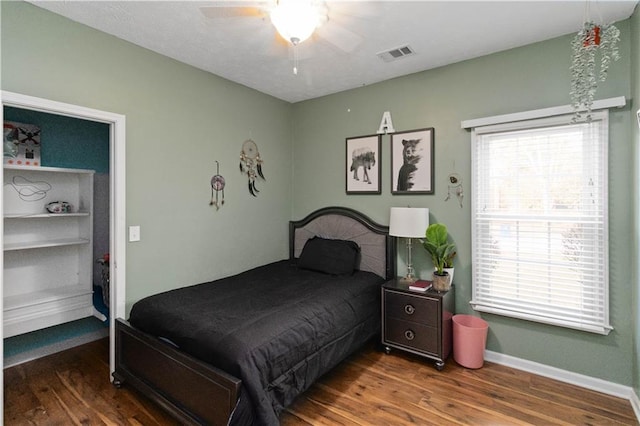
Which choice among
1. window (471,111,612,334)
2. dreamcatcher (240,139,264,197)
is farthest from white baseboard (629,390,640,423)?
dreamcatcher (240,139,264,197)

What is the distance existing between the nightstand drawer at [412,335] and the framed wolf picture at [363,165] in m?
1.35

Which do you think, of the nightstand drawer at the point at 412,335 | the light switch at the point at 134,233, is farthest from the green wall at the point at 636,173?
the light switch at the point at 134,233

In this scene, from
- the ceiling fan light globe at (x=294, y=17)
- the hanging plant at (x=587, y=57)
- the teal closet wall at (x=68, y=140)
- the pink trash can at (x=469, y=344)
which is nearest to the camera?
the ceiling fan light globe at (x=294, y=17)

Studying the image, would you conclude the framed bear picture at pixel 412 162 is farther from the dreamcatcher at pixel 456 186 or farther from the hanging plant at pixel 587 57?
the hanging plant at pixel 587 57

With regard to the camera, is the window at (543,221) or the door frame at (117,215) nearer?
the window at (543,221)

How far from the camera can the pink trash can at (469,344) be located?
2617 millimetres

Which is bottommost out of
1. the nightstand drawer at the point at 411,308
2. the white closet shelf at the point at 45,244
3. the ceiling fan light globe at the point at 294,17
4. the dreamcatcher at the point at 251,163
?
the nightstand drawer at the point at 411,308

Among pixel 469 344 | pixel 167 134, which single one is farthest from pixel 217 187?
pixel 469 344

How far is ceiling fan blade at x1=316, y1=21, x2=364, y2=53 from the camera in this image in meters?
2.34

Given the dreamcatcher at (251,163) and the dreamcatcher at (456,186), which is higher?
the dreamcatcher at (251,163)

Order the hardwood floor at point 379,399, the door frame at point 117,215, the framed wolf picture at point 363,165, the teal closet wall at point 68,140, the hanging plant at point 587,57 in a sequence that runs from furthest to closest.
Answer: the framed wolf picture at point 363,165, the teal closet wall at point 68,140, the door frame at point 117,215, the hardwood floor at point 379,399, the hanging plant at point 587,57

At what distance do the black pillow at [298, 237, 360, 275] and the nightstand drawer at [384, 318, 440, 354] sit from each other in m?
0.65

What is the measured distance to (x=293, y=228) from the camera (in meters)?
4.05

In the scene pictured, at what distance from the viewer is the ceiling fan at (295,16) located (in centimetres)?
166
